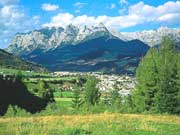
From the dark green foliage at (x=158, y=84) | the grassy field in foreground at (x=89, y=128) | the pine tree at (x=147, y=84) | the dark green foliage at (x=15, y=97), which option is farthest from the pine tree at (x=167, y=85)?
the dark green foliage at (x=15, y=97)

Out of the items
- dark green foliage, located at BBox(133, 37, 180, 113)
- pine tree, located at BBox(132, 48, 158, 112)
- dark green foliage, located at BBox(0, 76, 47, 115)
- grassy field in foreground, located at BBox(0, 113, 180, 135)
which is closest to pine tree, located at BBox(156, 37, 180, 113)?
dark green foliage, located at BBox(133, 37, 180, 113)

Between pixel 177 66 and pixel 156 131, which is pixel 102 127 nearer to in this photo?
pixel 156 131

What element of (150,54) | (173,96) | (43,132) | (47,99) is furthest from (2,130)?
(47,99)

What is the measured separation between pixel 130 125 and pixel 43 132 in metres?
6.75

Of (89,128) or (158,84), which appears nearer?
(89,128)

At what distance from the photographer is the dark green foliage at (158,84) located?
67.1 m

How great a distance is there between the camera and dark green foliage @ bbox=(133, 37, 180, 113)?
67.1 m

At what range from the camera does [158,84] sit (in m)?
68.2

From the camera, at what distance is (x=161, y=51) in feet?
253

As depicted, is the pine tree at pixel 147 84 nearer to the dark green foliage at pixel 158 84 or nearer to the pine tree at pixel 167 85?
the dark green foliage at pixel 158 84

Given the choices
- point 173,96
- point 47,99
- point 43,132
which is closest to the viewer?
point 43,132

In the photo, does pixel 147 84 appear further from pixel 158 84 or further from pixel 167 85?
pixel 167 85

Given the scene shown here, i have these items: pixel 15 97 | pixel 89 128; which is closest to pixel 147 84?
pixel 15 97

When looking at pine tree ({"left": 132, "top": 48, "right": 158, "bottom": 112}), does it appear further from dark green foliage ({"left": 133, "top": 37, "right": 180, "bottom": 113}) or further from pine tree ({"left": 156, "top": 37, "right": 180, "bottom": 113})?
pine tree ({"left": 156, "top": 37, "right": 180, "bottom": 113})
